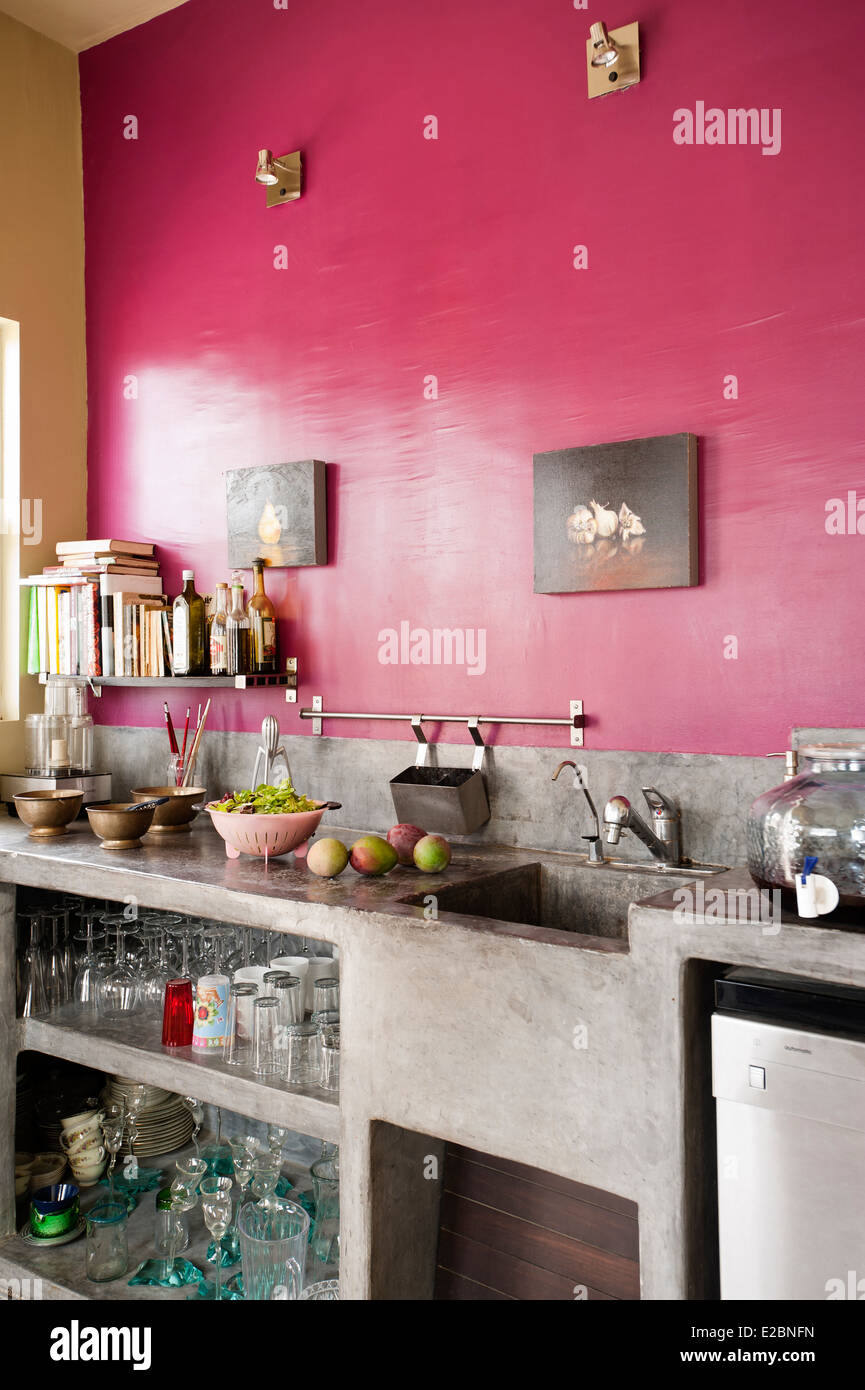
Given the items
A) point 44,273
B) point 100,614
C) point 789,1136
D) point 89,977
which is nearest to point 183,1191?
point 89,977

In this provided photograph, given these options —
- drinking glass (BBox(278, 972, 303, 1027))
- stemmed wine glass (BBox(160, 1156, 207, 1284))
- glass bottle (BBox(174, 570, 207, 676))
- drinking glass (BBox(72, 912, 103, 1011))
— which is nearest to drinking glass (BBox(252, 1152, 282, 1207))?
stemmed wine glass (BBox(160, 1156, 207, 1284))

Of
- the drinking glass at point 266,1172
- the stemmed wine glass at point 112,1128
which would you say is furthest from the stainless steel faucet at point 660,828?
the stemmed wine glass at point 112,1128

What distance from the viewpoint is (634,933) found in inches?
66.7

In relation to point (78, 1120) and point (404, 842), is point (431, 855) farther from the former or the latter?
point (78, 1120)

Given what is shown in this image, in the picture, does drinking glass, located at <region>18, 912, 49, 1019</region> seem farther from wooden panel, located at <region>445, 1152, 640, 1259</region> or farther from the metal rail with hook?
wooden panel, located at <region>445, 1152, 640, 1259</region>

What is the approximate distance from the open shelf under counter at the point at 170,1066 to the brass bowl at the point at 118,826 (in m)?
0.48

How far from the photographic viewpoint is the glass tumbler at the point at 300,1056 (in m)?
2.24

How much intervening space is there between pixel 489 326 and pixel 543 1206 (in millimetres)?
2190

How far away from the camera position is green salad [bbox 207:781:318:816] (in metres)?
2.55

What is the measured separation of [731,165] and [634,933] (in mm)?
1825

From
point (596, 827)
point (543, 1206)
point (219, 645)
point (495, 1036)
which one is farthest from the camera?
point (219, 645)

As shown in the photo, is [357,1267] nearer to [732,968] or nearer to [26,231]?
[732,968]

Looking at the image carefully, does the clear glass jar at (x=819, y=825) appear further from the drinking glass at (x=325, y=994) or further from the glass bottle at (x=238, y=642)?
the glass bottle at (x=238, y=642)

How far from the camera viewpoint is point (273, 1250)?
2254 millimetres
